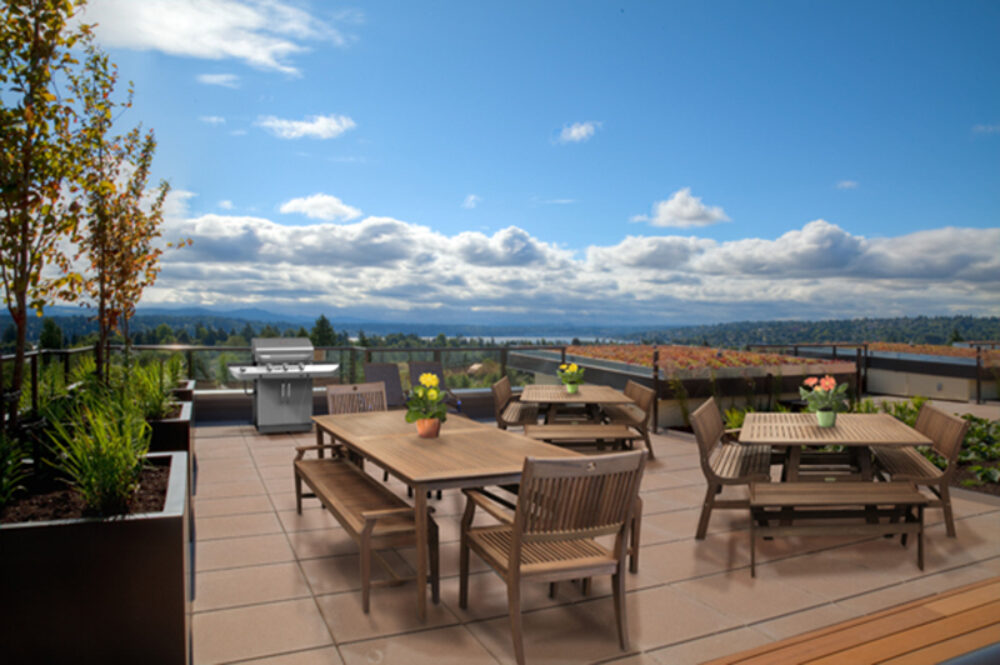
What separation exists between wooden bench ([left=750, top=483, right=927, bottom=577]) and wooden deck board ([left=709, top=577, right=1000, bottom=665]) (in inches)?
50.9

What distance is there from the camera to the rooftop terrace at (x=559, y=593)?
2961 mm

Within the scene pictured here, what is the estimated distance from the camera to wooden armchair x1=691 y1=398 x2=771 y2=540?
4414mm

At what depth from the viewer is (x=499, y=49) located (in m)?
12.8

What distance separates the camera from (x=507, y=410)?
24.3 ft

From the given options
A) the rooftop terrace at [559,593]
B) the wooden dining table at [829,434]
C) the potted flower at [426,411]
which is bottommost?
the rooftop terrace at [559,593]

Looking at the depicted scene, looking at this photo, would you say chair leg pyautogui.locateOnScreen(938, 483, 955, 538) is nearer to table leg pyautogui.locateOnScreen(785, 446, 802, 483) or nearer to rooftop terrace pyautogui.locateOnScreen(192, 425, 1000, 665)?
rooftop terrace pyautogui.locateOnScreen(192, 425, 1000, 665)

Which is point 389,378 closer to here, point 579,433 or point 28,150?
point 579,433

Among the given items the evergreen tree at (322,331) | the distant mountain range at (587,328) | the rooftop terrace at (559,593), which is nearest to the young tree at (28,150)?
the distant mountain range at (587,328)

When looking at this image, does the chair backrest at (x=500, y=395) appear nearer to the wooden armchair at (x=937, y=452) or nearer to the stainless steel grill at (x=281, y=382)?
the stainless steel grill at (x=281, y=382)

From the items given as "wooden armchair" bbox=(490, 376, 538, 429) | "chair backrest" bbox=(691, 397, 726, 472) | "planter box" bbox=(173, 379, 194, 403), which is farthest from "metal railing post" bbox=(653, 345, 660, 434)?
"planter box" bbox=(173, 379, 194, 403)

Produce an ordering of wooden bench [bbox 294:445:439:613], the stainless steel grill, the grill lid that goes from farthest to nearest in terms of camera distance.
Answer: the grill lid < the stainless steel grill < wooden bench [bbox 294:445:439:613]

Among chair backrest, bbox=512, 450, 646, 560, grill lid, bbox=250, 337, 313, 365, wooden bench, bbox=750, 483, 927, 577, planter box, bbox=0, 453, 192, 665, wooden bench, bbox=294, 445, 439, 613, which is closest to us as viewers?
planter box, bbox=0, 453, 192, 665

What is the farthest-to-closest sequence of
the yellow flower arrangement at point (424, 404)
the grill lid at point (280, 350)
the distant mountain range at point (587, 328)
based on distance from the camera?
1. the grill lid at point (280, 350)
2. the distant mountain range at point (587, 328)
3. the yellow flower arrangement at point (424, 404)

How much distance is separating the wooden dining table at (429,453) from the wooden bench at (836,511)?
1168mm
